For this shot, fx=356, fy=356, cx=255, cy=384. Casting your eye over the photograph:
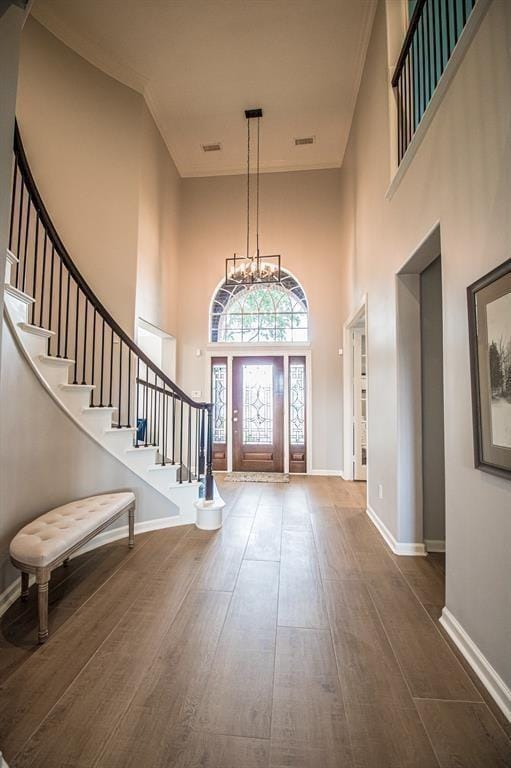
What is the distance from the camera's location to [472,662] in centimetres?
167

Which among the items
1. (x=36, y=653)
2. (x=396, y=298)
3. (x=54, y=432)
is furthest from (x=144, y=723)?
(x=396, y=298)

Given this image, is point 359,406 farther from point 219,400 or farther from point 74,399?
point 74,399

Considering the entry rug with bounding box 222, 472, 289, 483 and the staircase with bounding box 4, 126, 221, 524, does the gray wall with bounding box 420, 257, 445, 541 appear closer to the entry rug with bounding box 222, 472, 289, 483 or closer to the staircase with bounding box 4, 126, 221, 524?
the staircase with bounding box 4, 126, 221, 524

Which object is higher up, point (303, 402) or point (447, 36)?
point (447, 36)

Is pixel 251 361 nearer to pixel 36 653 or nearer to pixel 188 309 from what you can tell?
pixel 188 309

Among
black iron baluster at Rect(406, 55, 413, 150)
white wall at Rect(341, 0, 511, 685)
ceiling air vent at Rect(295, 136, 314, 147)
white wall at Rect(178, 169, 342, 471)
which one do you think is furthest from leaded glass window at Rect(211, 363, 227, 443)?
black iron baluster at Rect(406, 55, 413, 150)

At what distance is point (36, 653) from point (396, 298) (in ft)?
10.7

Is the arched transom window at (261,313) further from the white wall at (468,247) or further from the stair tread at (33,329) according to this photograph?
the stair tread at (33,329)

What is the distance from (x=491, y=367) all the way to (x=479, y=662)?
135cm

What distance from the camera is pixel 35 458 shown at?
246 centimetres

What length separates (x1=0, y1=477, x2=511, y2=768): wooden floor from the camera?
4.17ft

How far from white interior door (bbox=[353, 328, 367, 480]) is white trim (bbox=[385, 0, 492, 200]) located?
9.67 ft

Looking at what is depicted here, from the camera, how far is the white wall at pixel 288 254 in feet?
20.0

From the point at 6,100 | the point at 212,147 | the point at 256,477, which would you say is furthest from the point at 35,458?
the point at 212,147
